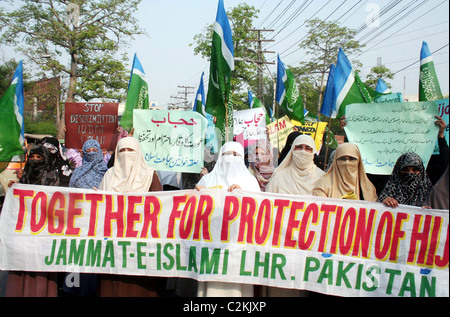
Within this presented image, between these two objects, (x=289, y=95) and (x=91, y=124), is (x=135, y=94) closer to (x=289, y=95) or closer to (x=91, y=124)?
(x=91, y=124)

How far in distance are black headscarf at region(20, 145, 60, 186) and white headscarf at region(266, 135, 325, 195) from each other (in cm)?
213

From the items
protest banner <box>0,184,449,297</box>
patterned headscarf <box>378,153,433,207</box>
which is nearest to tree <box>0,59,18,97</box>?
protest banner <box>0,184,449,297</box>

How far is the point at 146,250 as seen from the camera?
333 centimetres

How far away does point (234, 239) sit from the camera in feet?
10.5

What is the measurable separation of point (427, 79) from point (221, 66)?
2.36m

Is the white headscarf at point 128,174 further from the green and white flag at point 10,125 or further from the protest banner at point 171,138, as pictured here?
the green and white flag at point 10,125

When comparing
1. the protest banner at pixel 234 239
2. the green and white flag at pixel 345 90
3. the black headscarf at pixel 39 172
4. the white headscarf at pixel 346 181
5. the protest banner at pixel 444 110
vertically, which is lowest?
the protest banner at pixel 234 239

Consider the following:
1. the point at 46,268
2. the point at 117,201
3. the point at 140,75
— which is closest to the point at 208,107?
the point at 140,75

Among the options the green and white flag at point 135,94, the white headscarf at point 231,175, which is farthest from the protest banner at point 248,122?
the white headscarf at point 231,175

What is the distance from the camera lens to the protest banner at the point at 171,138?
4.43m

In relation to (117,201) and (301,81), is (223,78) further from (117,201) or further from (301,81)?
(301,81)

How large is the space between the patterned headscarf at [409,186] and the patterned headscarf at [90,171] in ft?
8.64

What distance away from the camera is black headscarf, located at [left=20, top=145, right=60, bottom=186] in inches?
155
